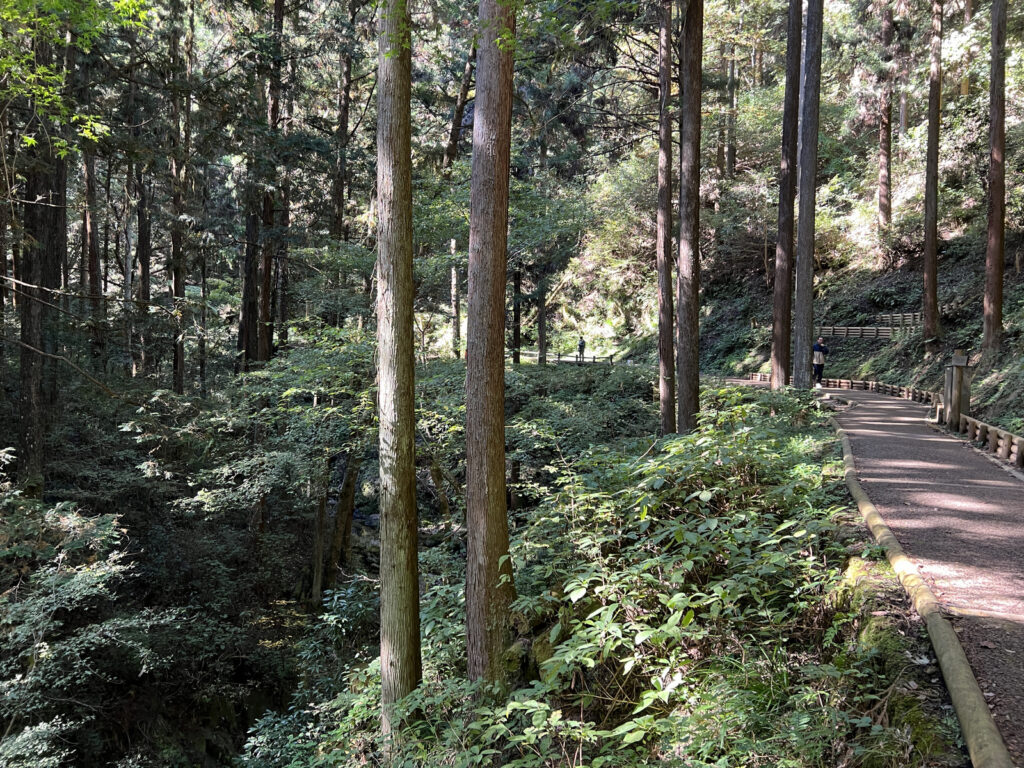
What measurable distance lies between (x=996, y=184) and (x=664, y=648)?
56.9 ft

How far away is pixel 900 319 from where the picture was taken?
2445 cm

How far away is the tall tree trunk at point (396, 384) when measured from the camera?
5.74 m

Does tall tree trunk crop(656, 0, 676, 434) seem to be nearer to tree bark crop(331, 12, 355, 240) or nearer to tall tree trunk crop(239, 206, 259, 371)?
tree bark crop(331, 12, 355, 240)

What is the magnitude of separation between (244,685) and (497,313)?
997cm

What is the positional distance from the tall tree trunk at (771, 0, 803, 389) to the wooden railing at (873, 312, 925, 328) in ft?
36.1

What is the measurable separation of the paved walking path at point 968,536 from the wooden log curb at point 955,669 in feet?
0.35

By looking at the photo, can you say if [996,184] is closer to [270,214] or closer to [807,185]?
[807,185]

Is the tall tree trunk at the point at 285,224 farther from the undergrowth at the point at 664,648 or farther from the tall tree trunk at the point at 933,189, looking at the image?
the tall tree trunk at the point at 933,189

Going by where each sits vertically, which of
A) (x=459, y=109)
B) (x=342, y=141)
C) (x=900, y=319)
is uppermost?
(x=459, y=109)

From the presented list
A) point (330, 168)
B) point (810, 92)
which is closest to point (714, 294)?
point (810, 92)

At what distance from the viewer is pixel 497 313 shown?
18.5ft

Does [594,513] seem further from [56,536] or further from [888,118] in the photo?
[888,118]

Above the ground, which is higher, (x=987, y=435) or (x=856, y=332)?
(x=856, y=332)

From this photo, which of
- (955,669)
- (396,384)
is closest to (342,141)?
(396,384)
